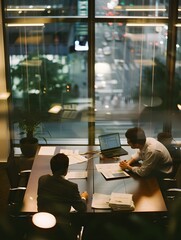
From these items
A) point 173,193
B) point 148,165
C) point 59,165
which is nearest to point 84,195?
point 59,165

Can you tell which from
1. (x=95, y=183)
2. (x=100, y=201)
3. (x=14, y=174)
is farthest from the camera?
(x=14, y=174)

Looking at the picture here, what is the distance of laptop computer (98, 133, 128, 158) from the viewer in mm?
5234

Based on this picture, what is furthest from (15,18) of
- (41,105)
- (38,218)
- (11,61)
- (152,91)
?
(38,218)

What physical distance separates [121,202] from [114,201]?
0.07 m

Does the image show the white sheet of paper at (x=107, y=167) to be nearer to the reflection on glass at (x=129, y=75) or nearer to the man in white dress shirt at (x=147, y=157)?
the man in white dress shirt at (x=147, y=157)

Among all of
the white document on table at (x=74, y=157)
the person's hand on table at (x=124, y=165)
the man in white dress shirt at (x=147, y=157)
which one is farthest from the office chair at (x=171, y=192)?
the white document on table at (x=74, y=157)

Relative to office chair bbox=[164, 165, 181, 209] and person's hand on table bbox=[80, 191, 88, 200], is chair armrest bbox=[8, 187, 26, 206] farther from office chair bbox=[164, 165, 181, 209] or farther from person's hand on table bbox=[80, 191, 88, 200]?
office chair bbox=[164, 165, 181, 209]

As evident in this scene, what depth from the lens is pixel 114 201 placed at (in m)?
3.90

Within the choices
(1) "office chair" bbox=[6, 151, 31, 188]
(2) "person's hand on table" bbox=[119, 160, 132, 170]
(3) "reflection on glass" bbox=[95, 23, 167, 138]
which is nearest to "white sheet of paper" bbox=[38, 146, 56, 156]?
(1) "office chair" bbox=[6, 151, 31, 188]

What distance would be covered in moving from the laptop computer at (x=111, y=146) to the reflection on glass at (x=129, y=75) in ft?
6.15

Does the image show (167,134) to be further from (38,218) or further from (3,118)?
(38,218)

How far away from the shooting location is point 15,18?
21.9 ft

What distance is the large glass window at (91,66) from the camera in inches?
263

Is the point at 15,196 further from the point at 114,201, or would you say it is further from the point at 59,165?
the point at 114,201
